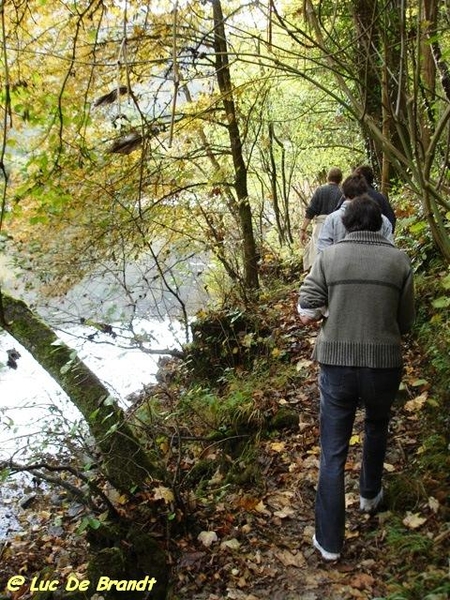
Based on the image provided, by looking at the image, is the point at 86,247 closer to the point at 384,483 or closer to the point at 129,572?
the point at 129,572

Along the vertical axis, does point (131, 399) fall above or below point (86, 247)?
below

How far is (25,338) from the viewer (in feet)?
16.7

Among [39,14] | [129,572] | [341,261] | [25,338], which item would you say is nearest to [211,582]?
[129,572]

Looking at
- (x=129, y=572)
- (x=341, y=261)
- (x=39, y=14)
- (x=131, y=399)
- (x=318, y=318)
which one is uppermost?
(x=39, y=14)

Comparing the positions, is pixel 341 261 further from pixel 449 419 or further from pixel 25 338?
pixel 25 338

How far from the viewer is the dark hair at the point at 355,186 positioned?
396cm

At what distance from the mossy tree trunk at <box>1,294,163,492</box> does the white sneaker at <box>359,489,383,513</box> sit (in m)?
1.70

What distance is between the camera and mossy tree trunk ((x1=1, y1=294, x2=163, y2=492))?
404 cm

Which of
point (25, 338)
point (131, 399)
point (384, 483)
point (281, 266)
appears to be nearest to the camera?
point (384, 483)

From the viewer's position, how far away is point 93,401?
455 centimetres

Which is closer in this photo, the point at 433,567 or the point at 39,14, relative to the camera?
the point at 433,567

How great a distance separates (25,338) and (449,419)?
4.20 metres

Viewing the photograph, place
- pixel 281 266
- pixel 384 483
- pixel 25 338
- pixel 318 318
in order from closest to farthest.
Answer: pixel 318 318
pixel 384 483
pixel 25 338
pixel 281 266

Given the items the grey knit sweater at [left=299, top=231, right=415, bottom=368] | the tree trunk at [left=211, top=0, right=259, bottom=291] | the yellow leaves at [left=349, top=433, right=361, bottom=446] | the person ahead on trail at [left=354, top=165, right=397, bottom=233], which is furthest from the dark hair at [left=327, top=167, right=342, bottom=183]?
the grey knit sweater at [left=299, top=231, right=415, bottom=368]
